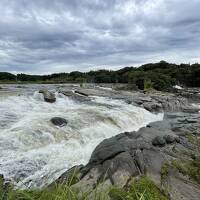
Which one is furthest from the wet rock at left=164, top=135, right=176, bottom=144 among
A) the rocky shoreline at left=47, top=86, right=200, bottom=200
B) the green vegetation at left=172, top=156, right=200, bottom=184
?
the green vegetation at left=172, top=156, right=200, bottom=184

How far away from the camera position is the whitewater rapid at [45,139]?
851 centimetres

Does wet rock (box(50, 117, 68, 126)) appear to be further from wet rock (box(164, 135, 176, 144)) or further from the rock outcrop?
wet rock (box(164, 135, 176, 144))

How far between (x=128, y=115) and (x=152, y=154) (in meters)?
8.92

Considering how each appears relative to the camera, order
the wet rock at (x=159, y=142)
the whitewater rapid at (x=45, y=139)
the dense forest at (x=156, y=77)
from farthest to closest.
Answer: the dense forest at (x=156, y=77) < the wet rock at (x=159, y=142) < the whitewater rapid at (x=45, y=139)

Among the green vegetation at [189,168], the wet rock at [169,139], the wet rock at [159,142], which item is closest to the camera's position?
the green vegetation at [189,168]

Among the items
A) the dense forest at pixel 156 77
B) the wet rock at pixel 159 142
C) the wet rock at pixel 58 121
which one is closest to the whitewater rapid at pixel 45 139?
the wet rock at pixel 58 121

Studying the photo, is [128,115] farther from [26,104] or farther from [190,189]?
[190,189]

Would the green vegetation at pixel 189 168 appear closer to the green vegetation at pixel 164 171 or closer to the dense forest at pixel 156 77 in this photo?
the green vegetation at pixel 164 171

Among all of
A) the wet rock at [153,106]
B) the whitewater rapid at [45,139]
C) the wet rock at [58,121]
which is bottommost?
the wet rock at [153,106]

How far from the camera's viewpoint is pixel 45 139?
11.1m

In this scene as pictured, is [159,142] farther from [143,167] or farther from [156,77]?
[156,77]

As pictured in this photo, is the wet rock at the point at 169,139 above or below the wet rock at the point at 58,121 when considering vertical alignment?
below

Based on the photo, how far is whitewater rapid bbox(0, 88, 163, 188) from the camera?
851 cm

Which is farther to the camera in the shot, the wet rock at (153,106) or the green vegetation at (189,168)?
the wet rock at (153,106)
